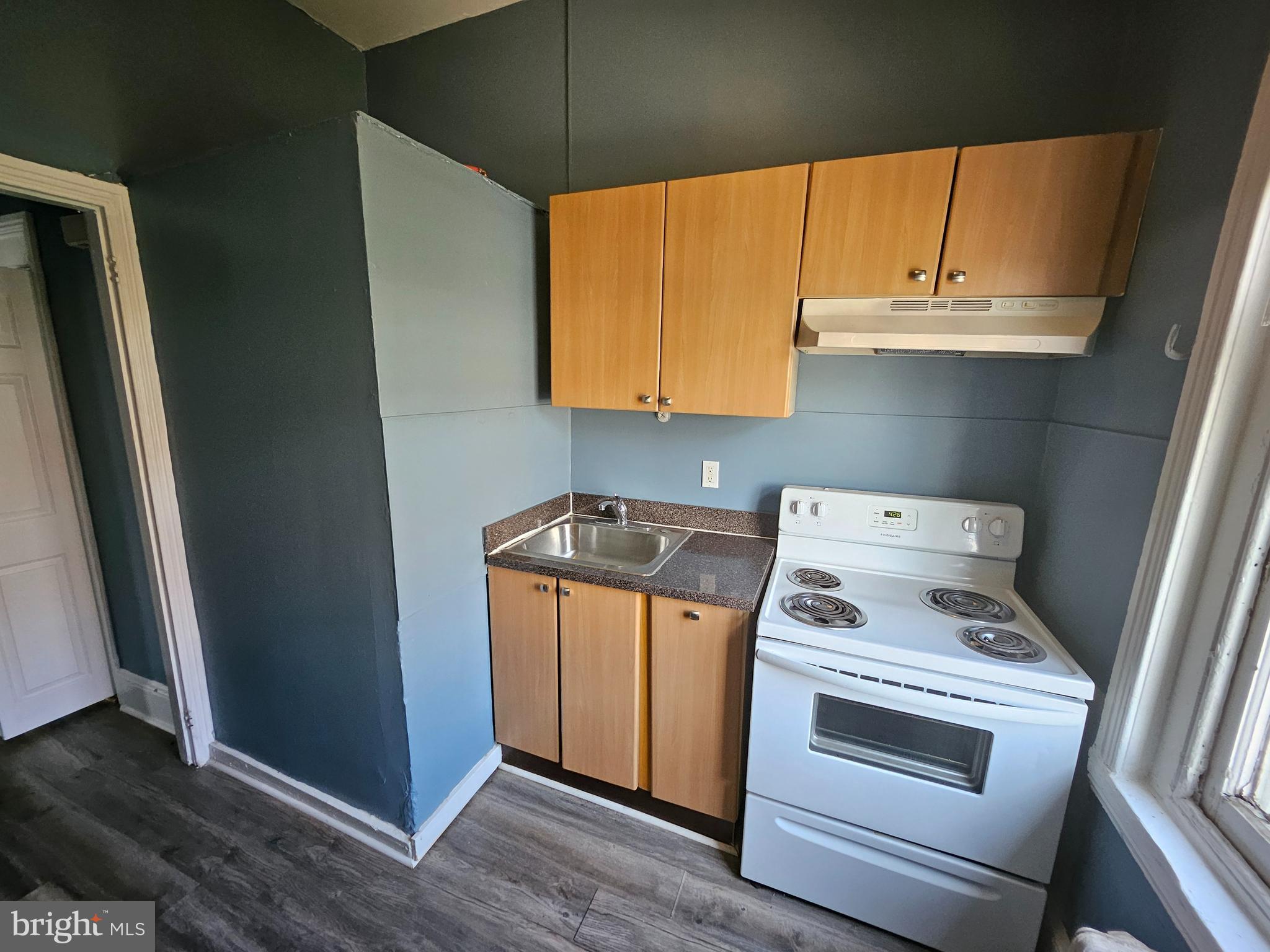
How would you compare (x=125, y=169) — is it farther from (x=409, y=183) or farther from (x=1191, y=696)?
(x=1191, y=696)

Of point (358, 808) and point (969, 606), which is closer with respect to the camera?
point (969, 606)

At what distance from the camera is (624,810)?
1759 mm

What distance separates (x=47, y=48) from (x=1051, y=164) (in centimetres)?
271

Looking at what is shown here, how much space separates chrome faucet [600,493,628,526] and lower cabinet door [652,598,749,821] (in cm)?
59

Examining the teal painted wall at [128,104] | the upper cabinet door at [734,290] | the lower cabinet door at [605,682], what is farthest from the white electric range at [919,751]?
the teal painted wall at [128,104]

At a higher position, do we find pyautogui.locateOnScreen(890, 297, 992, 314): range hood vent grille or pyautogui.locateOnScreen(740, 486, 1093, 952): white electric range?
pyautogui.locateOnScreen(890, 297, 992, 314): range hood vent grille

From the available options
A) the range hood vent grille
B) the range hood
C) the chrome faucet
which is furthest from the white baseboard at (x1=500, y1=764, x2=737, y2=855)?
the range hood vent grille

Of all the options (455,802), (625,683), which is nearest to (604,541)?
(625,683)

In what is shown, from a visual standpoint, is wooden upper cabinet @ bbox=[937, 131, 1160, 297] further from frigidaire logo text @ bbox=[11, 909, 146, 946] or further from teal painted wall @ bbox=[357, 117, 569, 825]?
frigidaire logo text @ bbox=[11, 909, 146, 946]

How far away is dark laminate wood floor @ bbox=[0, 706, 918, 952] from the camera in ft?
4.43

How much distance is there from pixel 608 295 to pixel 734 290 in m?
0.43

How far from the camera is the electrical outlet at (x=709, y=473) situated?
196 cm

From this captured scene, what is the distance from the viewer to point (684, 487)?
2.03m

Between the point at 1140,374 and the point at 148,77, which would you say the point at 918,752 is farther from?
the point at 148,77
